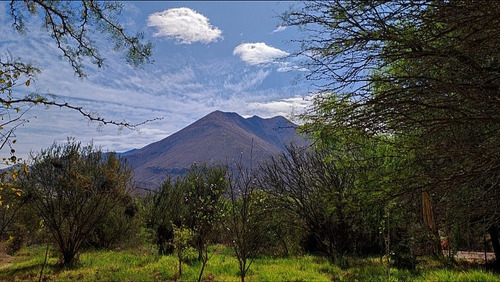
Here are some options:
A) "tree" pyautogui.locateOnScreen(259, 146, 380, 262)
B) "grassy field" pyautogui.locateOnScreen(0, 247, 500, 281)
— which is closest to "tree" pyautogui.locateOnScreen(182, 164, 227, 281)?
"grassy field" pyautogui.locateOnScreen(0, 247, 500, 281)

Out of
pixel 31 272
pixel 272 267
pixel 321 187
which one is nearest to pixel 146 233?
pixel 31 272

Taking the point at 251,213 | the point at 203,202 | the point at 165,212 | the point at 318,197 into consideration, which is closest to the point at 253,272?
the point at 251,213

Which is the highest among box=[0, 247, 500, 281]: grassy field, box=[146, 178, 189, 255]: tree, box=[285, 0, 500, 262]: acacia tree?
box=[285, 0, 500, 262]: acacia tree

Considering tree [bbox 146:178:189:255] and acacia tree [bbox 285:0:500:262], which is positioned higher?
acacia tree [bbox 285:0:500:262]

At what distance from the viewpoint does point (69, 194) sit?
10.9 meters

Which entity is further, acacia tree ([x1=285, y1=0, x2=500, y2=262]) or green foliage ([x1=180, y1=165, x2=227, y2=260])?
green foliage ([x1=180, y1=165, x2=227, y2=260])

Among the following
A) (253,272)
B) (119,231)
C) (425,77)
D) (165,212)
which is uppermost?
(425,77)

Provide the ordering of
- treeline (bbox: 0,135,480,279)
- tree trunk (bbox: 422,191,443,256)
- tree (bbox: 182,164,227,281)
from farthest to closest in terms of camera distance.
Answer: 1. tree trunk (bbox: 422,191,443,256)
2. tree (bbox: 182,164,227,281)
3. treeline (bbox: 0,135,480,279)

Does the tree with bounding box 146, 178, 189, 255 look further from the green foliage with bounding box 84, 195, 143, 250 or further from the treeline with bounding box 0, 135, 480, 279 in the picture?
the green foliage with bounding box 84, 195, 143, 250

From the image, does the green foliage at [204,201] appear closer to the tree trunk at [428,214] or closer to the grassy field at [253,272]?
the grassy field at [253,272]

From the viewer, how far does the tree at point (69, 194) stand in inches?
414

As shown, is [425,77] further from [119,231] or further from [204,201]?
[119,231]

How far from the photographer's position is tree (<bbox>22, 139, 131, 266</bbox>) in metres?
10.5

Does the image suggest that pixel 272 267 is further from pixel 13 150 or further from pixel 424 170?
pixel 13 150
